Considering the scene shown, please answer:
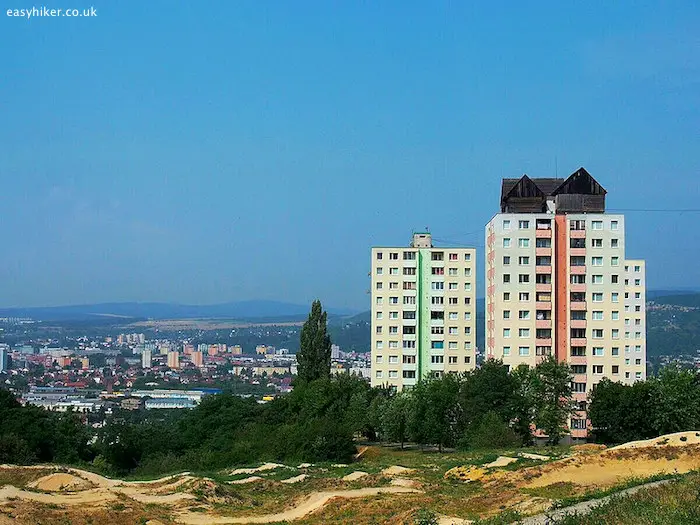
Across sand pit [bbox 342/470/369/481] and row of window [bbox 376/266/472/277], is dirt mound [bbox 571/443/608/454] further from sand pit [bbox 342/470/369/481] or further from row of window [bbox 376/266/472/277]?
row of window [bbox 376/266/472/277]

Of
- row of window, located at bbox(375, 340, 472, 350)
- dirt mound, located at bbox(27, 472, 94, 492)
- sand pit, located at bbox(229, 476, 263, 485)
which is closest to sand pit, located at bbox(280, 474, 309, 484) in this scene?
sand pit, located at bbox(229, 476, 263, 485)

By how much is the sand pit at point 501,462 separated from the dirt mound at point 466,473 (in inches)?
45.8

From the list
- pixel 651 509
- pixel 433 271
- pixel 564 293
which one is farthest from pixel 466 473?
pixel 433 271

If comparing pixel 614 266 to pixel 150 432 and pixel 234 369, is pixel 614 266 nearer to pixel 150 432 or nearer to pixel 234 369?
pixel 150 432

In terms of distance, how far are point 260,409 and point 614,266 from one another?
29787 millimetres

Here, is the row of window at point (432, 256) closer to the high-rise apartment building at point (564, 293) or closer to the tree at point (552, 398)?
the high-rise apartment building at point (564, 293)

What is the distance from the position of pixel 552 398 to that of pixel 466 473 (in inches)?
987

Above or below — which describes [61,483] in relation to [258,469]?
above

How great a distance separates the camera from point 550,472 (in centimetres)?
2998

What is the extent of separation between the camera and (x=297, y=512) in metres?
27.3

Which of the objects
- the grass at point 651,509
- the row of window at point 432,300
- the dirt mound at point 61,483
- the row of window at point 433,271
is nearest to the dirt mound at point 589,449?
the grass at point 651,509

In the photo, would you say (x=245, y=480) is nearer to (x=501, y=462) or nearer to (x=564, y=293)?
(x=501, y=462)

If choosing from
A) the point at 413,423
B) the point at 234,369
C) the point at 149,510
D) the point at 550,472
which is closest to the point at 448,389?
the point at 413,423

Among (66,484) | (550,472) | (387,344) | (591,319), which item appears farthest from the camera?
(387,344)
